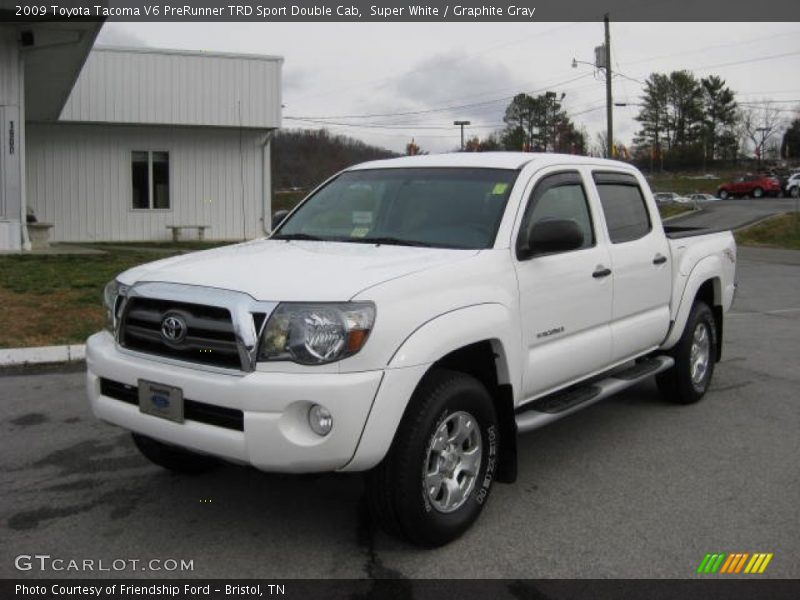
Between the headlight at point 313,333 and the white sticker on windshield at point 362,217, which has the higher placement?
the white sticker on windshield at point 362,217

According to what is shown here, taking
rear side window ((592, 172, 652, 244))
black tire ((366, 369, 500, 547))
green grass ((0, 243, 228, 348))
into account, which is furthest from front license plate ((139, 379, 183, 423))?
green grass ((0, 243, 228, 348))

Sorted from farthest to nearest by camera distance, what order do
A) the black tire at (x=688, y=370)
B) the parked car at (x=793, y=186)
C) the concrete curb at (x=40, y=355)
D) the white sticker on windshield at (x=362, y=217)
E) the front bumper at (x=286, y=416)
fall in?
the parked car at (x=793, y=186), the concrete curb at (x=40, y=355), the black tire at (x=688, y=370), the white sticker on windshield at (x=362, y=217), the front bumper at (x=286, y=416)

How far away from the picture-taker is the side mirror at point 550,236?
13.8 ft

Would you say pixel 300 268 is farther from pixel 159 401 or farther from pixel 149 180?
pixel 149 180

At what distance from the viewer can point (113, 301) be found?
401 cm

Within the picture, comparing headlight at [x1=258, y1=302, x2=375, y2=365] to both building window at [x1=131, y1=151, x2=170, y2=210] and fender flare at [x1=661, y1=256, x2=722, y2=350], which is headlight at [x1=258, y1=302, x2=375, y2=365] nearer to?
fender flare at [x1=661, y1=256, x2=722, y2=350]

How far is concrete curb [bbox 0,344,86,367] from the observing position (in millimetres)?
7594

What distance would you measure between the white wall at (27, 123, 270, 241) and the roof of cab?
792 inches

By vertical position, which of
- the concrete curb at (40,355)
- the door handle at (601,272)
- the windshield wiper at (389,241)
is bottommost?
the concrete curb at (40,355)

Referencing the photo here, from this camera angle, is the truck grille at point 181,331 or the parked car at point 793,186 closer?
the truck grille at point 181,331

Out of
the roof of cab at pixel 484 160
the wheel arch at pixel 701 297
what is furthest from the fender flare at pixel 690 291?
the roof of cab at pixel 484 160

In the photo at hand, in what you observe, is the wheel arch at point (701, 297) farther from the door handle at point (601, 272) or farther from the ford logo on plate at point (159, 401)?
the ford logo on plate at point (159, 401)

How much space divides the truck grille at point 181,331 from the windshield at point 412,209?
1.26 meters

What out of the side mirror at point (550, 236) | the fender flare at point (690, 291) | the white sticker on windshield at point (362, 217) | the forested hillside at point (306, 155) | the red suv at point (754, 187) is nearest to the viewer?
the side mirror at point (550, 236)
